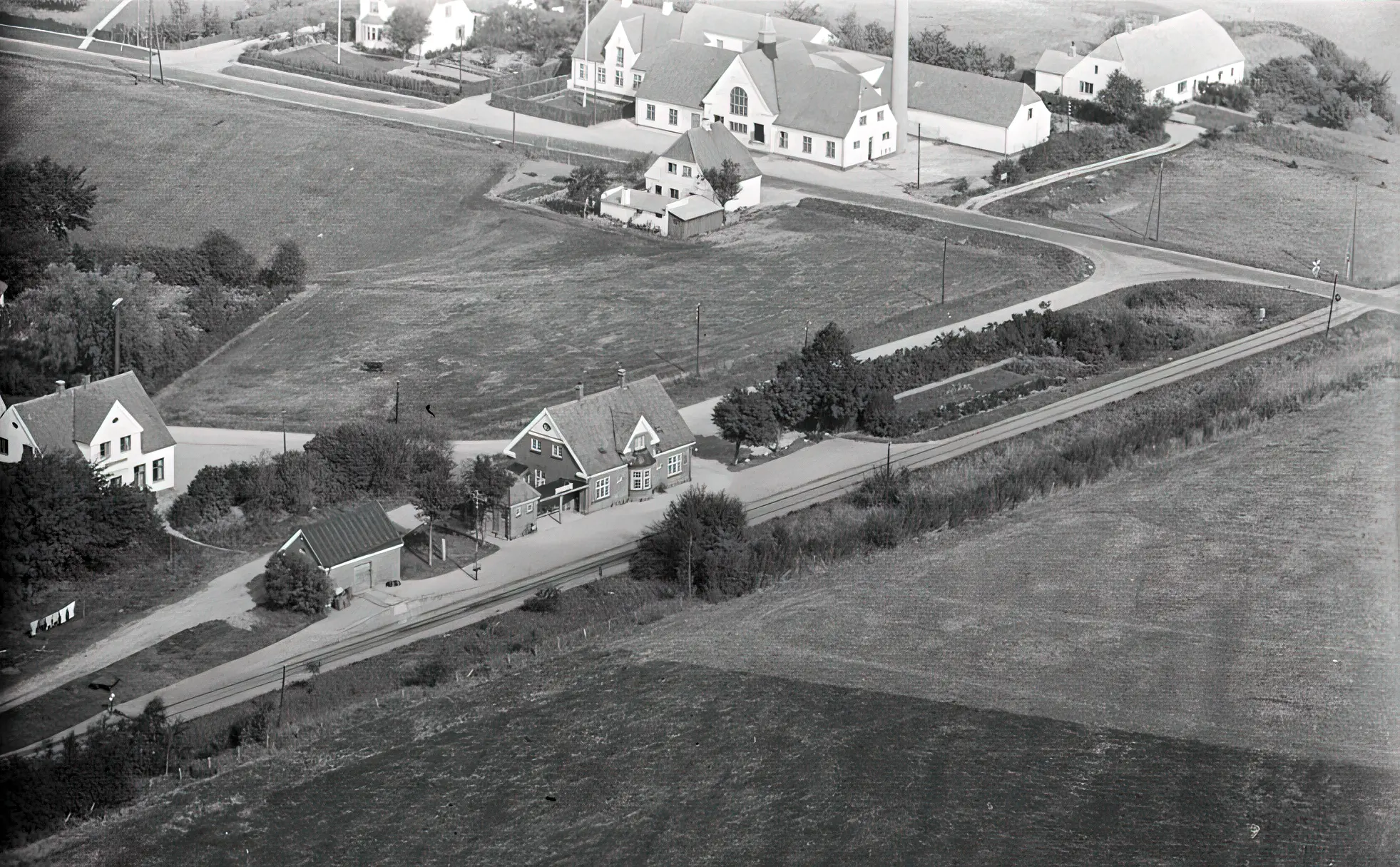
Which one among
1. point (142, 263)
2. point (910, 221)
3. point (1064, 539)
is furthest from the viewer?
point (910, 221)

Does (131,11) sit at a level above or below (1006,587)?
above

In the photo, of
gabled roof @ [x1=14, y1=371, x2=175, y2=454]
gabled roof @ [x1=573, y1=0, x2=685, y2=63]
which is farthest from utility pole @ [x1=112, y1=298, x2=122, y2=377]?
gabled roof @ [x1=573, y1=0, x2=685, y2=63]

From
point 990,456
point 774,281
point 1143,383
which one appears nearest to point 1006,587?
point 990,456

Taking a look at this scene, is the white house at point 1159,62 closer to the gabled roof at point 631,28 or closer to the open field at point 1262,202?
the open field at point 1262,202

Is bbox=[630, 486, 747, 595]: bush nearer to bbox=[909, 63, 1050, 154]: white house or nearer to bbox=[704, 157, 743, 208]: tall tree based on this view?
bbox=[704, 157, 743, 208]: tall tree

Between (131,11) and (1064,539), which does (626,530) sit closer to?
(1064,539)

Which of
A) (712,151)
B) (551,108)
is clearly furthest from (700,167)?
(551,108)
